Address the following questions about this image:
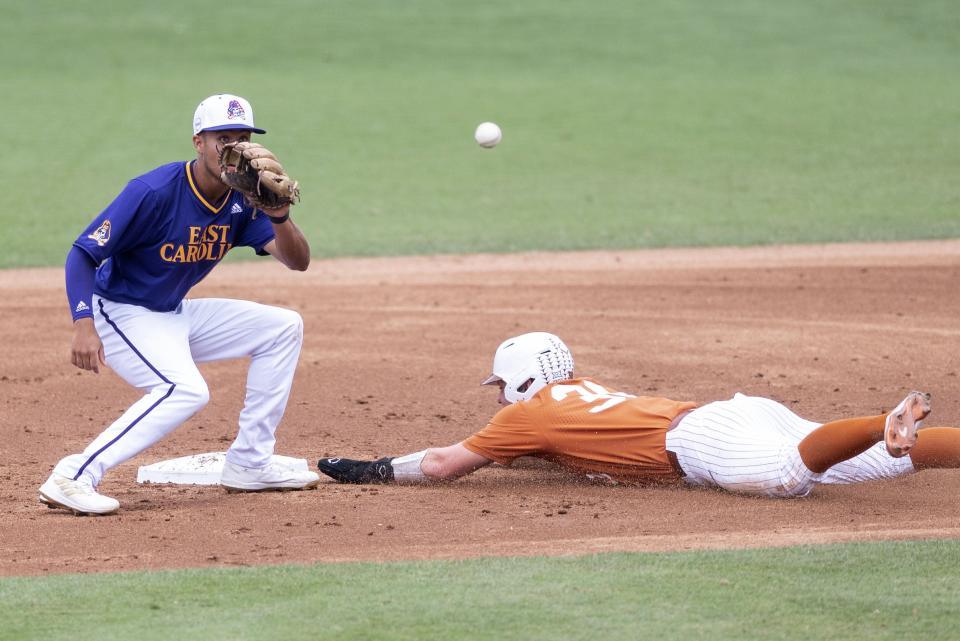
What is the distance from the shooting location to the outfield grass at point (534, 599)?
4.84m

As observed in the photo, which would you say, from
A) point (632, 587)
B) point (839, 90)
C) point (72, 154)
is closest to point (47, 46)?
point (72, 154)

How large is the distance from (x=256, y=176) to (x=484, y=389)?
3548mm

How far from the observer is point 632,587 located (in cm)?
524

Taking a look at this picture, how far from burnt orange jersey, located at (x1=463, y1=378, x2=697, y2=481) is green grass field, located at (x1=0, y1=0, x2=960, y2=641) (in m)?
1.16

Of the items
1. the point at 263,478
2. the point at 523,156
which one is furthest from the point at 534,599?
the point at 523,156

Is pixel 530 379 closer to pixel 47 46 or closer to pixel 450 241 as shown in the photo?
pixel 450 241

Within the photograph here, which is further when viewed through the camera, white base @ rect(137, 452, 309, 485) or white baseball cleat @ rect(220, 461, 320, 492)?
white base @ rect(137, 452, 309, 485)

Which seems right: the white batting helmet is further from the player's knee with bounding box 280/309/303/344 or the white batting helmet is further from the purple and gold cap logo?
the purple and gold cap logo

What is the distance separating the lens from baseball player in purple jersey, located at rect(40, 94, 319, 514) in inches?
255

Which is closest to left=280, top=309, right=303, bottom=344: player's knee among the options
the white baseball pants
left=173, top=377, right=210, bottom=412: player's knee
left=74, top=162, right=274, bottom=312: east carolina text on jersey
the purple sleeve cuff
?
the white baseball pants

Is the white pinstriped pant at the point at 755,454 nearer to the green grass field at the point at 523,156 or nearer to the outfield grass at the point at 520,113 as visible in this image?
the green grass field at the point at 523,156

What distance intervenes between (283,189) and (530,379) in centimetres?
162

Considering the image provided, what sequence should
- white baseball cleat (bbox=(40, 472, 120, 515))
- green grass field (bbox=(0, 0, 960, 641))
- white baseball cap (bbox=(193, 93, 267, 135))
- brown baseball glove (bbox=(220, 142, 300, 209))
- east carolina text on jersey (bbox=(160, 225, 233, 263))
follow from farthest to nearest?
east carolina text on jersey (bbox=(160, 225, 233, 263)) < white baseball cap (bbox=(193, 93, 267, 135)) < white baseball cleat (bbox=(40, 472, 120, 515)) < brown baseball glove (bbox=(220, 142, 300, 209)) < green grass field (bbox=(0, 0, 960, 641))

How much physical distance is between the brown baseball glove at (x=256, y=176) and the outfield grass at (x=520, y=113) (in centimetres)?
888
